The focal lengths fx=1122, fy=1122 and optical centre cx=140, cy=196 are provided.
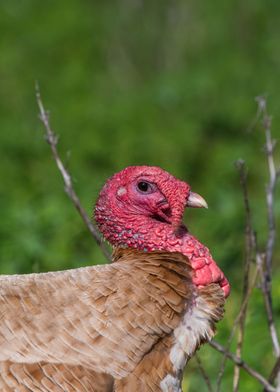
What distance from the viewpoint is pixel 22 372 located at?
420 cm

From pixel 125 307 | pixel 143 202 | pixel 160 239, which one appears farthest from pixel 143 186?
pixel 125 307

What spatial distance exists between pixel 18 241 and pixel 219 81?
6739mm

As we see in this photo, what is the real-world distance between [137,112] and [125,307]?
8002 millimetres

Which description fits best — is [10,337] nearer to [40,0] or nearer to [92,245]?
[92,245]

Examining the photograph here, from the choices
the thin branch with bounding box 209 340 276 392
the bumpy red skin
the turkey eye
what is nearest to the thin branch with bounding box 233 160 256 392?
the thin branch with bounding box 209 340 276 392

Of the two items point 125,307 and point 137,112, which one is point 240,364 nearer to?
point 125,307

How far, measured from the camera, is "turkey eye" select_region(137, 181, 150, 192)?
15.5 ft

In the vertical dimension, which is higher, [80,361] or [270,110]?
[270,110]

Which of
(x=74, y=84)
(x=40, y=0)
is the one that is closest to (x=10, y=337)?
(x=74, y=84)

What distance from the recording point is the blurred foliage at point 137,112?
7492mm

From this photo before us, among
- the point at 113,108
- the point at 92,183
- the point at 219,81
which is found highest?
Result: the point at 219,81

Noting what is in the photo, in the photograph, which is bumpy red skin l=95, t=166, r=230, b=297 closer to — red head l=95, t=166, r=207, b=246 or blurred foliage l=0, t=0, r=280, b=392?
red head l=95, t=166, r=207, b=246

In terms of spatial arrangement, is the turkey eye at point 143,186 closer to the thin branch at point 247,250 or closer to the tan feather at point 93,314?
the tan feather at point 93,314

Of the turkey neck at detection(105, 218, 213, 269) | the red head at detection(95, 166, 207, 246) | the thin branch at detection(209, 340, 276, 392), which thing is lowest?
the thin branch at detection(209, 340, 276, 392)
